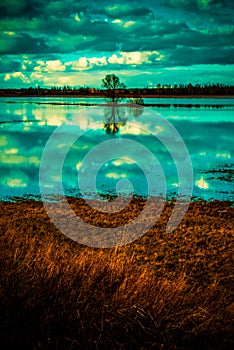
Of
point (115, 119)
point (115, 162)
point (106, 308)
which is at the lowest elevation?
point (115, 162)

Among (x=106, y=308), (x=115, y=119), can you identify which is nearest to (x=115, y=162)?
(x=106, y=308)

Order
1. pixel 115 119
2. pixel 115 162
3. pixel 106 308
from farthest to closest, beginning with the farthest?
pixel 115 119 < pixel 115 162 < pixel 106 308

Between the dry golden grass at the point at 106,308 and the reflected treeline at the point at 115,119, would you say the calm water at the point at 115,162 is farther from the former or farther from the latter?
the dry golden grass at the point at 106,308

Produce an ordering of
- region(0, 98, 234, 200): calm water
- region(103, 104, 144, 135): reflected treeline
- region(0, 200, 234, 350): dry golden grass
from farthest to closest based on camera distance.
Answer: region(103, 104, 144, 135): reflected treeline < region(0, 98, 234, 200): calm water < region(0, 200, 234, 350): dry golden grass

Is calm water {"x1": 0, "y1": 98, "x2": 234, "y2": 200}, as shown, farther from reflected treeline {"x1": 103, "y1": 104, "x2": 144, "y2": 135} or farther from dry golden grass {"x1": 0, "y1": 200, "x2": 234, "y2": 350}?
dry golden grass {"x1": 0, "y1": 200, "x2": 234, "y2": 350}

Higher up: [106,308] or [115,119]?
[106,308]

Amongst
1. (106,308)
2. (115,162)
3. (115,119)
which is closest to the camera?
(106,308)

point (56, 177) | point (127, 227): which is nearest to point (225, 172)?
point (56, 177)

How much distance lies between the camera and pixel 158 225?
438 inches

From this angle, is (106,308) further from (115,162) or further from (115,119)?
(115,119)

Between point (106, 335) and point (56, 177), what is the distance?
568 inches

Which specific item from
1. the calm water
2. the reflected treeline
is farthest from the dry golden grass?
the reflected treeline

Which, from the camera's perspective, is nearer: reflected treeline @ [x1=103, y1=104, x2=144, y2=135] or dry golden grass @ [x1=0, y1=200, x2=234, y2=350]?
dry golden grass @ [x1=0, y1=200, x2=234, y2=350]

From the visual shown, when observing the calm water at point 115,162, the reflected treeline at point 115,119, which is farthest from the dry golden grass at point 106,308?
the reflected treeline at point 115,119
